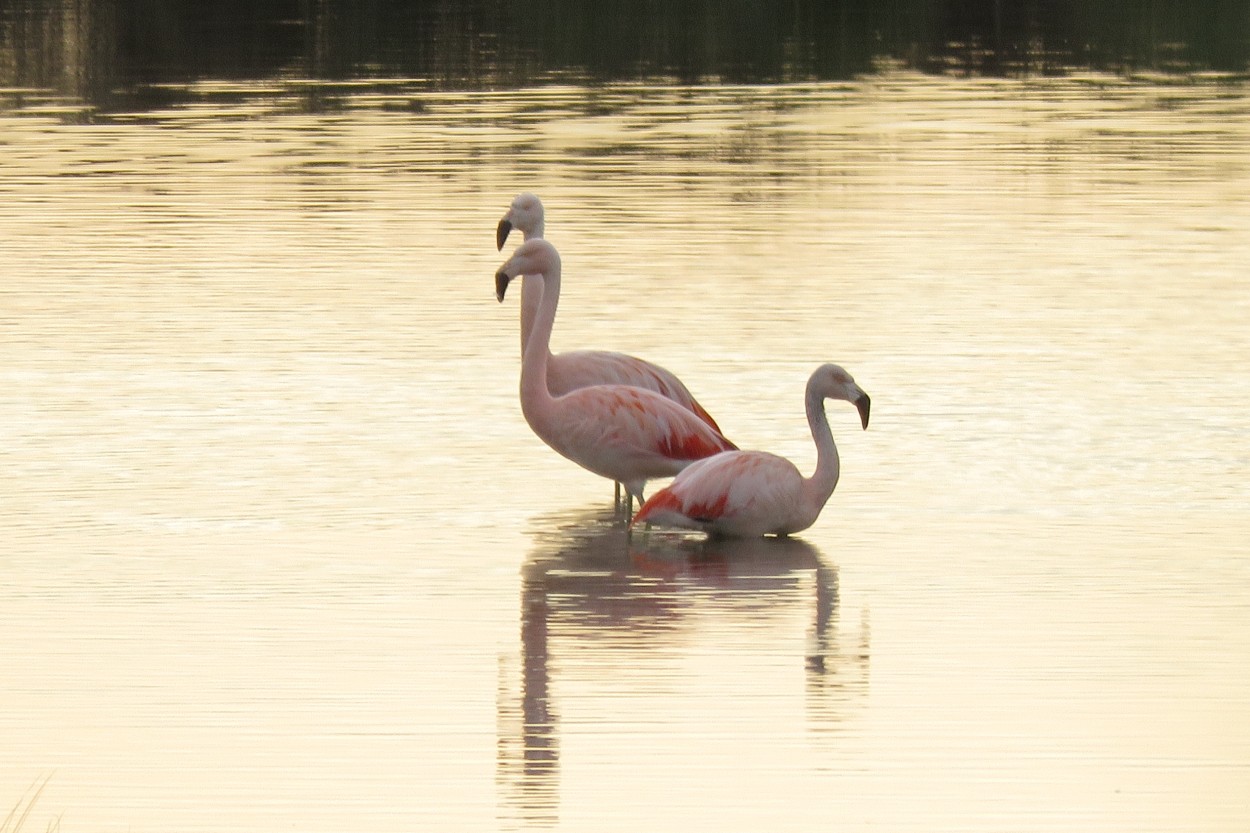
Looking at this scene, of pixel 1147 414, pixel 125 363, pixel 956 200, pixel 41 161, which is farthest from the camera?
pixel 41 161

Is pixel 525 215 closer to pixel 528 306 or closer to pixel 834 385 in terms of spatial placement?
pixel 528 306

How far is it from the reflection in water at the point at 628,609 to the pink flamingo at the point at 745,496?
95 millimetres

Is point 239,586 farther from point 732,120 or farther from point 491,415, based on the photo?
point 732,120

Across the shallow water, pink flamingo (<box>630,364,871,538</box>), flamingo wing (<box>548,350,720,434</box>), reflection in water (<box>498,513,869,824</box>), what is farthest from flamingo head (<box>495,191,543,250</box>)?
pink flamingo (<box>630,364,871,538</box>)

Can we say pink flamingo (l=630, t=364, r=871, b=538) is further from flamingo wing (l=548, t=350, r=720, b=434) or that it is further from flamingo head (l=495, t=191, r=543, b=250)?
flamingo head (l=495, t=191, r=543, b=250)

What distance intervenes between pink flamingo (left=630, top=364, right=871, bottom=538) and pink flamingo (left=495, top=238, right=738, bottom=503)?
0.43 metres

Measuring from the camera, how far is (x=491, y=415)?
39.0 feet

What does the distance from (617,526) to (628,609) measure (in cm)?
158

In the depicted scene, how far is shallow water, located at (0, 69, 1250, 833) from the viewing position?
6.74m

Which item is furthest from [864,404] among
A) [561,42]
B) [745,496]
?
[561,42]

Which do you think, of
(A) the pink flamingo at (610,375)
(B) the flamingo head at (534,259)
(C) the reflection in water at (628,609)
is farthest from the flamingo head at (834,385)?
(B) the flamingo head at (534,259)

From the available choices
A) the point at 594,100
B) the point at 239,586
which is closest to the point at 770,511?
the point at 239,586

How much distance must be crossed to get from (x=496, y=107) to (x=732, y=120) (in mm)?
2901

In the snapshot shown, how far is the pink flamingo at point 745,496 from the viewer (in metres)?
9.55
